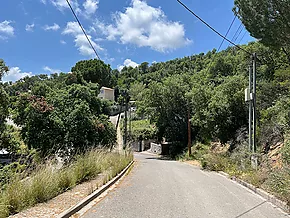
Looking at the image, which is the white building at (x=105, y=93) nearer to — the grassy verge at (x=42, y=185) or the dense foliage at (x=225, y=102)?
the dense foliage at (x=225, y=102)

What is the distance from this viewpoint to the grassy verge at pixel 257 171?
24.7ft

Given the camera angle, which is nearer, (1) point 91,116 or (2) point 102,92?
(1) point 91,116

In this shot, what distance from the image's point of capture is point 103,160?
12945 mm

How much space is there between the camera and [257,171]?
35.4 ft

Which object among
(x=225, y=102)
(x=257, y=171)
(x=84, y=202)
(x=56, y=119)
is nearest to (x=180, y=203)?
(x=84, y=202)

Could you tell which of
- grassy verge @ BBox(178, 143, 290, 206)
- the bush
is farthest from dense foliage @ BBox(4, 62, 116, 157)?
the bush

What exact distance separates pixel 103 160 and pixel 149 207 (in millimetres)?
6502

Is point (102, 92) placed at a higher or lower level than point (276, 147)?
higher

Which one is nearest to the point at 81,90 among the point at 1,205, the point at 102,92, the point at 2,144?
the point at 2,144

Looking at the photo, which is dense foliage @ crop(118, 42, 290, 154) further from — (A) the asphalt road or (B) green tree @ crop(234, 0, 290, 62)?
(A) the asphalt road

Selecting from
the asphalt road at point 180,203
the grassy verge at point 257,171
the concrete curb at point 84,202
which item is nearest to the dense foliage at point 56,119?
the concrete curb at point 84,202

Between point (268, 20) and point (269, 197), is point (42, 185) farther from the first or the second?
point (268, 20)

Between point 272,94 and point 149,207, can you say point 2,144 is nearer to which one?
point 149,207

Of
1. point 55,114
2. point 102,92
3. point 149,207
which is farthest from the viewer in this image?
point 102,92
